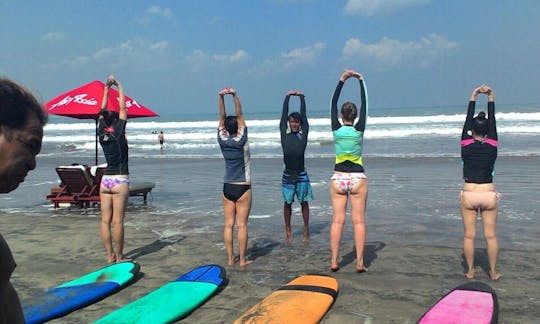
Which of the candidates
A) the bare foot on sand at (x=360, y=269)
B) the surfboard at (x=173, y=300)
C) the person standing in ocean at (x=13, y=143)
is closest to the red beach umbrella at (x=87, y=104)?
the surfboard at (x=173, y=300)

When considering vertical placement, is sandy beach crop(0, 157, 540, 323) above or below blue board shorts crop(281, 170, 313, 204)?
below

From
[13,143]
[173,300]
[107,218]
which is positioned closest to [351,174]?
[173,300]

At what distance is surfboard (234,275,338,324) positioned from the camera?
4641 mm

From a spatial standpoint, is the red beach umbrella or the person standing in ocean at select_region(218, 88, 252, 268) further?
the red beach umbrella

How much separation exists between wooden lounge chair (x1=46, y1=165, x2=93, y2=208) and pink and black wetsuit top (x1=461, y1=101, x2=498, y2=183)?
8.83 m

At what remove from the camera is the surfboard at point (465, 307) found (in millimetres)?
4477

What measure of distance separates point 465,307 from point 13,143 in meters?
4.50

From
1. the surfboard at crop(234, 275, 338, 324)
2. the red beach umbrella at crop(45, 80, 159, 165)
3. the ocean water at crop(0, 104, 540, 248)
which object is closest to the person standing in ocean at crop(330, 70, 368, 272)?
the surfboard at crop(234, 275, 338, 324)

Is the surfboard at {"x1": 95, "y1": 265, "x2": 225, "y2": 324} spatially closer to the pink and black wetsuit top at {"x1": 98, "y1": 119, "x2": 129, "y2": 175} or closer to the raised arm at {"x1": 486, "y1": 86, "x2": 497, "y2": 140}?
the pink and black wetsuit top at {"x1": 98, "y1": 119, "x2": 129, "y2": 175}

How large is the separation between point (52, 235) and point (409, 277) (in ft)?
21.5

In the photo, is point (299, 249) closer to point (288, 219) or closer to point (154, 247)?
point (288, 219)

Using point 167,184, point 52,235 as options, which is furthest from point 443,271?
point 167,184

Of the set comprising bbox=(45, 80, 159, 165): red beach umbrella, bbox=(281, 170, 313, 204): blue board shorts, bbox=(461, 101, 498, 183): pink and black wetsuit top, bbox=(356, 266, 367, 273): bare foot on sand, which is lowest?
bbox=(356, 266, 367, 273): bare foot on sand

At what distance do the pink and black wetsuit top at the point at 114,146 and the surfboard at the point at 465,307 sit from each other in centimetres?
447
